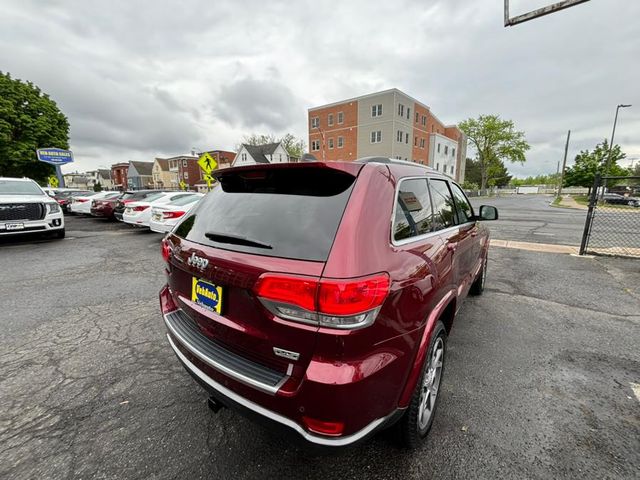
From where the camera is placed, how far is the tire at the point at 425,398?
1.77 m

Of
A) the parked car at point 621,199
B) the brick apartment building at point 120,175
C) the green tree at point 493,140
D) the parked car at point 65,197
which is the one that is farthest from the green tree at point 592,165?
the brick apartment building at point 120,175

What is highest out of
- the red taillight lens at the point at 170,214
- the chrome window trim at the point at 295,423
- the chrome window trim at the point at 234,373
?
the red taillight lens at the point at 170,214

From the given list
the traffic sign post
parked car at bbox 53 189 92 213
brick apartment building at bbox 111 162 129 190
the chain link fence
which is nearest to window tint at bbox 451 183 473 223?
the chain link fence

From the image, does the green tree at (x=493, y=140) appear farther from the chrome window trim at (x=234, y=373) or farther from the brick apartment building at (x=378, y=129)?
the chrome window trim at (x=234, y=373)

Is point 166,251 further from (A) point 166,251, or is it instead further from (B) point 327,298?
(B) point 327,298

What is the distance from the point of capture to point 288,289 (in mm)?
1382

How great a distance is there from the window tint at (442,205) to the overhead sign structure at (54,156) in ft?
99.8

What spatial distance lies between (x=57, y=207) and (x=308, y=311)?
1051 centimetres

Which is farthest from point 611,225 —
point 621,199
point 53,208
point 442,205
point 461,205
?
point 53,208

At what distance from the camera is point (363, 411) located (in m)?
1.40

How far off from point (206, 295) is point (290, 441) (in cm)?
92

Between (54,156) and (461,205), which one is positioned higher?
(54,156)

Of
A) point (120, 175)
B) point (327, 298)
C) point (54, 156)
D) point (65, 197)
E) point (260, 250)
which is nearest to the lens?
point (327, 298)

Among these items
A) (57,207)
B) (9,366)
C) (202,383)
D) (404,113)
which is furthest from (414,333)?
(404,113)
